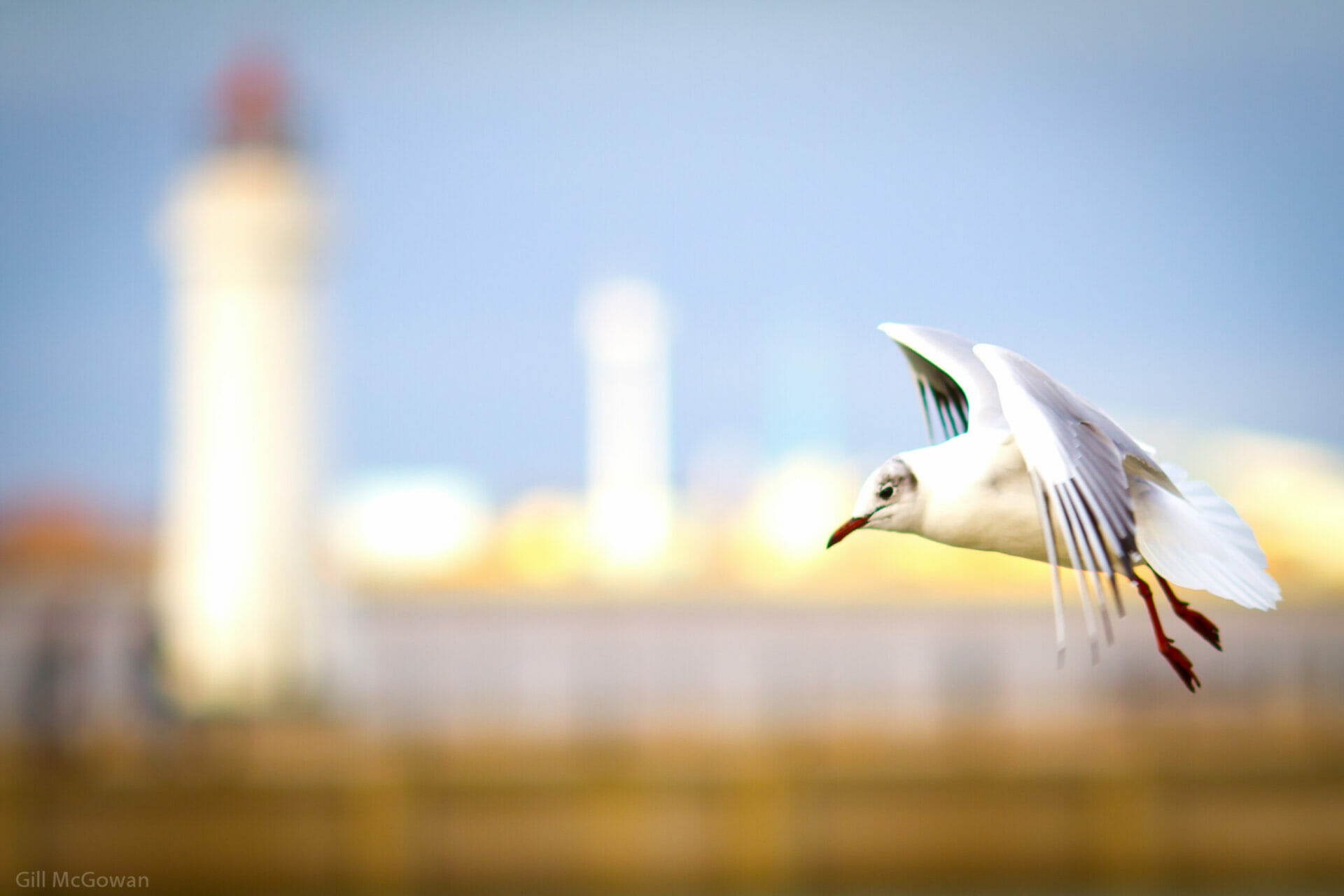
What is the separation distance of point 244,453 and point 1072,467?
14246 millimetres

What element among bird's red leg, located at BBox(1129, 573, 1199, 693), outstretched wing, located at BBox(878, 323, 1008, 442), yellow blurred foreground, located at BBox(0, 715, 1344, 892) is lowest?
yellow blurred foreground, located at BBox(0, 715, 1344, 892)

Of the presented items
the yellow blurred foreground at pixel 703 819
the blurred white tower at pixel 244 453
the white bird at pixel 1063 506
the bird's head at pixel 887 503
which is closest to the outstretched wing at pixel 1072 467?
the white bird at pixel 1063 506

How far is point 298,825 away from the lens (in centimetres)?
1020

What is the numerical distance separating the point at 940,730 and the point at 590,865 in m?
3.22

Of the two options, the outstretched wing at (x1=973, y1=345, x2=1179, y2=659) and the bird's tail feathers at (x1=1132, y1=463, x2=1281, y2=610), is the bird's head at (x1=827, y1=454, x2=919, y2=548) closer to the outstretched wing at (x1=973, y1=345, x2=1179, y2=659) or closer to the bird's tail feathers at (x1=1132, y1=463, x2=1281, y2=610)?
the outstretched wing at (x1=973, y1=345, x2=1179, y2=659)

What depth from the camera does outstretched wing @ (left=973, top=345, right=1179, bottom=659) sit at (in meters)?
1.43

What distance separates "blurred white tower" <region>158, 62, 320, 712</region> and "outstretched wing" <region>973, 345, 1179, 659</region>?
14.0m

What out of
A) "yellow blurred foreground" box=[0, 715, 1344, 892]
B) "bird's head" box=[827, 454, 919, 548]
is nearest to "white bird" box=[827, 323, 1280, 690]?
"bird's head" box=[827, 454, 919, 548]

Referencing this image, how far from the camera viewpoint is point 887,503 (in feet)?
5.04

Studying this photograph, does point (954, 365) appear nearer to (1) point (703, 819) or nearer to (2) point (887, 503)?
(2) point (887, 503)

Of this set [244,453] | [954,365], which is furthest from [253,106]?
[954,365]

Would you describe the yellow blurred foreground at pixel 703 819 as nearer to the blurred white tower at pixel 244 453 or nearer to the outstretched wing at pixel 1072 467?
the blurred white tower at pixel 244 453

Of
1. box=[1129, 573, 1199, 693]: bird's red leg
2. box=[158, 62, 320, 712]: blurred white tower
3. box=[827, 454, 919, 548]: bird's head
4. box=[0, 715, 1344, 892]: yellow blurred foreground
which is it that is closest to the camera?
box=[1129, 573, 1199, 693]: bird's red leg

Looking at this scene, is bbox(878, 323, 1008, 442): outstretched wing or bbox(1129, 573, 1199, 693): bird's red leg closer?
bbox(1129, 573, 1199, 693): bird's red leg
